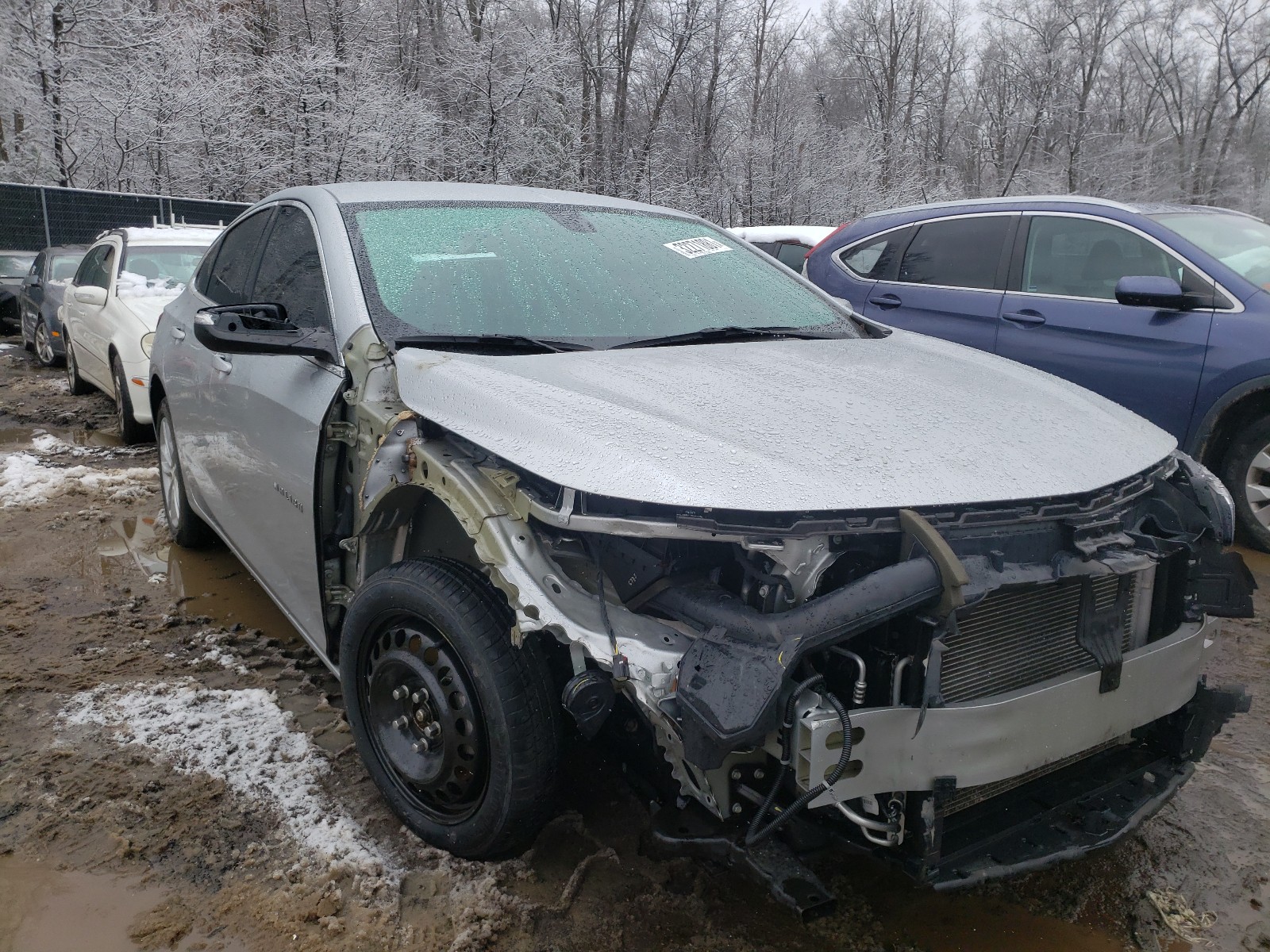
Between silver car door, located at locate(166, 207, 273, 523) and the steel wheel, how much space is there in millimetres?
1289

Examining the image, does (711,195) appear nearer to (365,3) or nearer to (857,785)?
(365,3)

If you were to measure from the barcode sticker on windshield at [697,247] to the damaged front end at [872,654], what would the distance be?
1473 millimetres

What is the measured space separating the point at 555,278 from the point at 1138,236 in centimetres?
395

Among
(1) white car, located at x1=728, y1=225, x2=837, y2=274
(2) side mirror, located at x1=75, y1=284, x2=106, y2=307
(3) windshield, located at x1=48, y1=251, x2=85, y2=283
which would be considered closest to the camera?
(2) side mirror, located at x1=75, y1=284, x2=106, y2=307

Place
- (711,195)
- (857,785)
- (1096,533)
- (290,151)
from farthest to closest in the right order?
(711,195) → (290,151) → (1096,533) → (857,785)

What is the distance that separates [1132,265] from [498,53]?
20477 millimetres

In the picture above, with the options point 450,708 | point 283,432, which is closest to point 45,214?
point 283,432

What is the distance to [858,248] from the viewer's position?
22.2 ft

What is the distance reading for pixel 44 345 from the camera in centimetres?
1212

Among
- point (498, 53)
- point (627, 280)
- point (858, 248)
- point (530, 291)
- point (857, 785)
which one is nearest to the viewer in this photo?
point (857, 785)

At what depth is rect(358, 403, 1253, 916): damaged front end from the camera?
1813mm

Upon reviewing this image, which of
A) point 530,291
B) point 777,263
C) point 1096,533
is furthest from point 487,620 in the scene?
point 777,263

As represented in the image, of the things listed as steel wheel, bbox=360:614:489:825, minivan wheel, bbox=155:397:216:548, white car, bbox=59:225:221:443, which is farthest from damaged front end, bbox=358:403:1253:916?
white car, bbox=59:225:221:443

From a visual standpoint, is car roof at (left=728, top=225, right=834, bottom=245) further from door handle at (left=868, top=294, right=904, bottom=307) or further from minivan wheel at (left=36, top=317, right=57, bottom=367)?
minivan wheel at (left=36, top=317, right=57, bottom=367)
